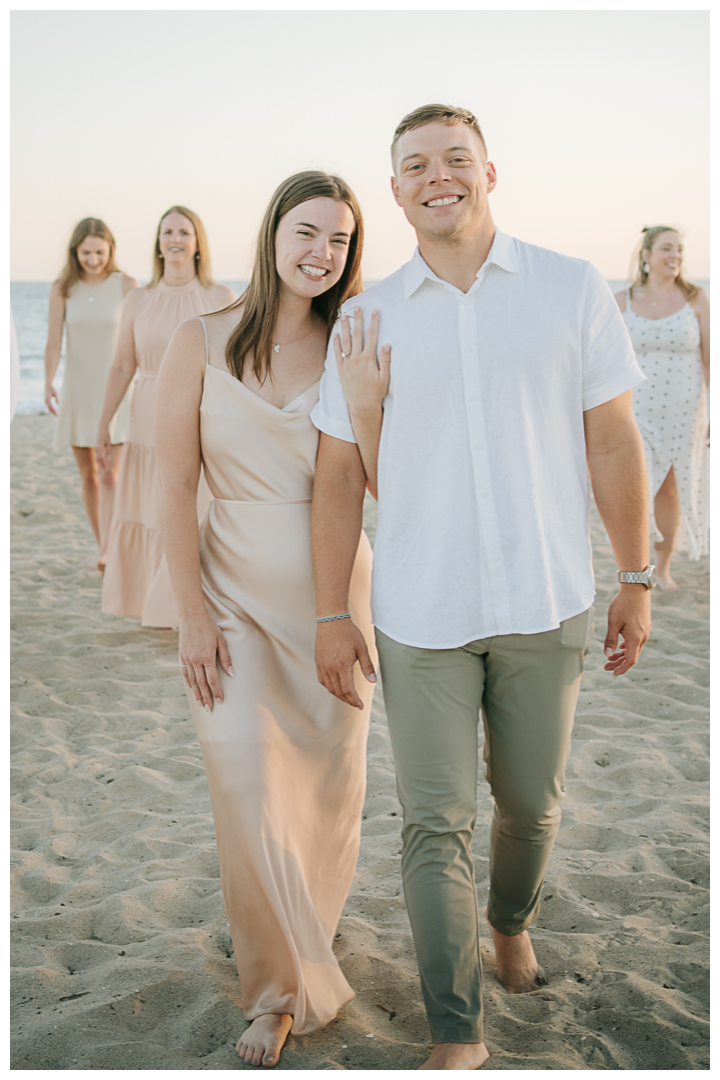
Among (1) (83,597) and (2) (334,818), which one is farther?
(1) (83,597)

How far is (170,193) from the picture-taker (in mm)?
32500

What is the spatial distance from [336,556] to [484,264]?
0.81 m

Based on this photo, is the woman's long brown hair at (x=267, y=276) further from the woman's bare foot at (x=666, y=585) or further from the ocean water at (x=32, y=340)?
the ocean water at (x=32, y=340)

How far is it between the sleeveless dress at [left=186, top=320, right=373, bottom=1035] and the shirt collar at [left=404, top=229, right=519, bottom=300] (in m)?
0.42

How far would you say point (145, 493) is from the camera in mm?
5676

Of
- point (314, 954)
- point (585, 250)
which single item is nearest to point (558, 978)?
point (314, 954)

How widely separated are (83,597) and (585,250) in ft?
82.4

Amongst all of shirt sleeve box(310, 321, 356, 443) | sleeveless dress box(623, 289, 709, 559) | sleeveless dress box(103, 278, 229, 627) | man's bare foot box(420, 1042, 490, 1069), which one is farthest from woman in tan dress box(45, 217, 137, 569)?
man's bare foot box(420, 1042, 490, 1069)

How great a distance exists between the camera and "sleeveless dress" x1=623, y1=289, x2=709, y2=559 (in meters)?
6.52

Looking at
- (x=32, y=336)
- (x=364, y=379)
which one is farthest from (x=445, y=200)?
(x=32, y=336)

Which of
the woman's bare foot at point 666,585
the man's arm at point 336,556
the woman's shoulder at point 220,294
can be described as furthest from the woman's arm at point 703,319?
the man's arm at point 336,556

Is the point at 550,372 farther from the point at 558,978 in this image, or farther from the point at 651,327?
the point at 651,327

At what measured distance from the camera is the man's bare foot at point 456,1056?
2.11 m
